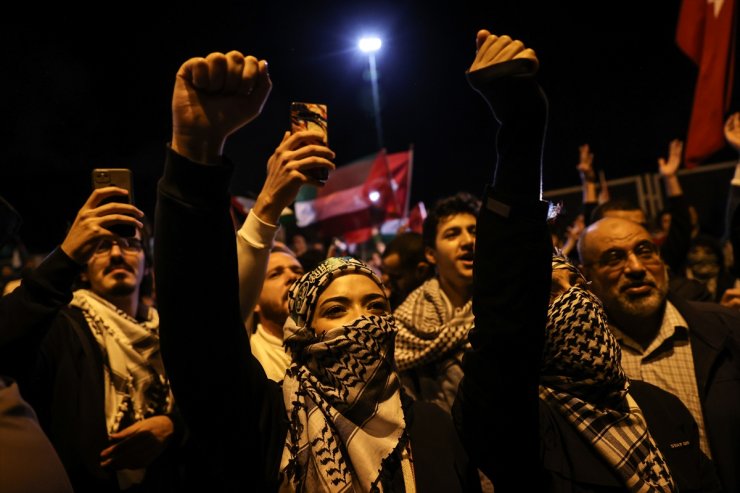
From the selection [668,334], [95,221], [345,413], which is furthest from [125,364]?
[668,334]

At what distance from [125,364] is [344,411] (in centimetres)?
172

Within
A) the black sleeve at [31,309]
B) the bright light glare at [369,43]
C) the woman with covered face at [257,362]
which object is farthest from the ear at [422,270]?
the bright light glare at [369,43]

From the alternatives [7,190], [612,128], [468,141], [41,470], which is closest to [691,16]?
[612,128]

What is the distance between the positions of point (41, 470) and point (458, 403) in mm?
1262

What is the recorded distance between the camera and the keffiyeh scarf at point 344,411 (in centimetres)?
188

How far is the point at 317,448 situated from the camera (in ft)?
6.19

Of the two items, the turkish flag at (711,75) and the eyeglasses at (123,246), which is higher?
the turkish flag at (711,75)

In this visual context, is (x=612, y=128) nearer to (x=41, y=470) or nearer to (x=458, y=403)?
(x=458, y=403)

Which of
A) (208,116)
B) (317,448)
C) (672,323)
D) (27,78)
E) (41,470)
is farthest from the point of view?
(27,78)

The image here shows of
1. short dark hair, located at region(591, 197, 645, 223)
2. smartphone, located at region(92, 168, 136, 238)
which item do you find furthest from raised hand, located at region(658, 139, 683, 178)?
→ smartphone, located at region(92, 168, 136, 238)

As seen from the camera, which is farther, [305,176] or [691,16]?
[691,16]

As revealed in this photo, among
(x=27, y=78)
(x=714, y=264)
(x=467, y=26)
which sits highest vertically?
(x=467, y=26)

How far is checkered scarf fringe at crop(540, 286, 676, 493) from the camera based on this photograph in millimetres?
2035

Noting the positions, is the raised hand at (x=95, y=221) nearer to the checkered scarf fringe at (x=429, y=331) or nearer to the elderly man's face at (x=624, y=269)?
the checkered scarf fringe at (x=429, y=331)
